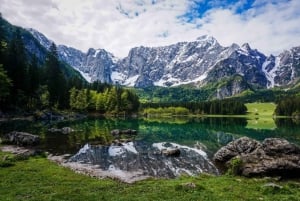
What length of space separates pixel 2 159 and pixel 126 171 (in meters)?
16.9

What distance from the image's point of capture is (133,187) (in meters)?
30.4

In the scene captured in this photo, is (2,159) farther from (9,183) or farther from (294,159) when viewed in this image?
(294,159)

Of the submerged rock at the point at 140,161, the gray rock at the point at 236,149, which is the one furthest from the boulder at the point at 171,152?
the gray rock at the point at 236,149

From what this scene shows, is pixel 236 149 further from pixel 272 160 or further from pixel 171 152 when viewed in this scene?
pixel 171 152

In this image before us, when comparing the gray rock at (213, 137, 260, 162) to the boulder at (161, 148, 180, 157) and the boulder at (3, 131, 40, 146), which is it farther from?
the boulder at (3, 131, 40, 146)

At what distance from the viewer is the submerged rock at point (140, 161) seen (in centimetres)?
4178

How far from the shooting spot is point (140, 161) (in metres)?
49.8

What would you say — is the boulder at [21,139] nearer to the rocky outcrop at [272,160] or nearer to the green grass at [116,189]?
the green grass at [116,189]

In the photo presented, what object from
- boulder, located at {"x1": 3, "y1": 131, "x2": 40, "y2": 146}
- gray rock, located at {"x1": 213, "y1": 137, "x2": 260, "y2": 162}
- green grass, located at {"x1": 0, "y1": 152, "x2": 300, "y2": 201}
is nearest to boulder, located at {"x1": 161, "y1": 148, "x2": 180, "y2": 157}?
gray rock, located at {"x1": 213, "y1": 137, "x2": 260, "y2": 162}

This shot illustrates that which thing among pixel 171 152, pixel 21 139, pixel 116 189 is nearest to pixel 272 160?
pixel 171 152

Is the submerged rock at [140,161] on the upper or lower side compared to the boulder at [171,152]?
lower

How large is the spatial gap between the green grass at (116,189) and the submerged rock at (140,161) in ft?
22.4

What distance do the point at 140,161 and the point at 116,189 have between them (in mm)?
20668

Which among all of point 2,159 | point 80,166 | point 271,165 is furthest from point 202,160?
point 2,159
